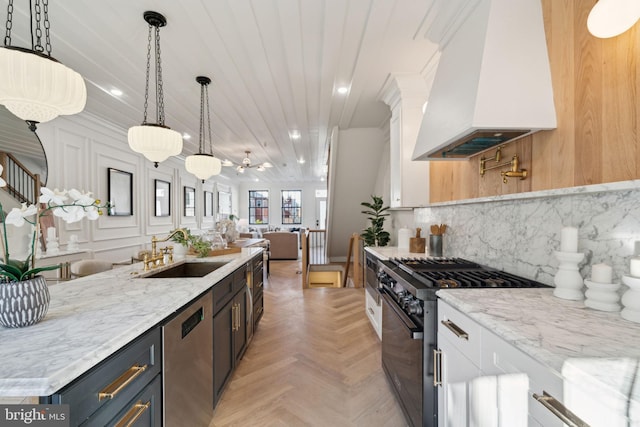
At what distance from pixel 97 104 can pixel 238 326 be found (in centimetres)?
372

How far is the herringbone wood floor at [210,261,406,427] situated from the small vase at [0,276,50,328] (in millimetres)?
1314

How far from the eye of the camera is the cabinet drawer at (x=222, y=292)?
1741 millimetres

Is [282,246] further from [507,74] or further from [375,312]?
[507,74]

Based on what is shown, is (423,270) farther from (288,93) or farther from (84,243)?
(84,243)

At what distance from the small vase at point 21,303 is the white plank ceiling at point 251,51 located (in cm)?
204

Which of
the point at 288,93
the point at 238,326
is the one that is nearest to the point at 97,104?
the point at 288,93

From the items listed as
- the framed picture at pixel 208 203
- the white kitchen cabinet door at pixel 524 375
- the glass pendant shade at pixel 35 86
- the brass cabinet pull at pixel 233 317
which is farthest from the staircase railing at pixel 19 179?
the framed picture at pixel 208 203

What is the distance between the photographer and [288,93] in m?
3.36

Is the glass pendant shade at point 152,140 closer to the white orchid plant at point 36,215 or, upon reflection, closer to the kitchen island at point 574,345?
the white orchid plant at point 36,215

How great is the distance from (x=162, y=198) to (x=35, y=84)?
17.6 ft

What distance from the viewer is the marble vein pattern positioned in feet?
2.02

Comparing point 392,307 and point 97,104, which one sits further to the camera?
point 97,104

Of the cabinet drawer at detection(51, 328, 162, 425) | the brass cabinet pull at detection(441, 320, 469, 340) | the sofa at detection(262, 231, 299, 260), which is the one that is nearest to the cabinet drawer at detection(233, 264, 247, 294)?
the cabinet drawer at detection(51, 328, 162, 425)

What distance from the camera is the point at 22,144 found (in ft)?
9.90
